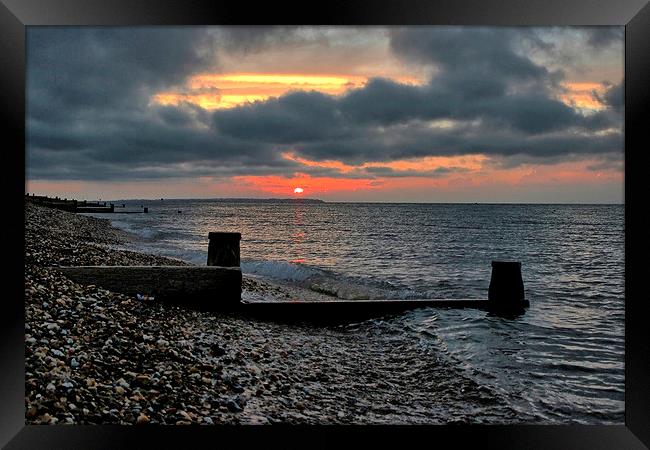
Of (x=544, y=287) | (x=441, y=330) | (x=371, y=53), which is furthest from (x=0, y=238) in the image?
(x=371, y=53)

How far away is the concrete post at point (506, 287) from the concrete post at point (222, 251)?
16.2 feet

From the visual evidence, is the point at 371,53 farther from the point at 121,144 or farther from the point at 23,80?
the point at 23,80

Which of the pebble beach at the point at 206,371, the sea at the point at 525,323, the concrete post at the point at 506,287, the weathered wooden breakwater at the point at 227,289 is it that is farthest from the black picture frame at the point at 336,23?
the concrete post at the point at 506,287

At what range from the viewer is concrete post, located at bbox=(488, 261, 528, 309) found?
955cm

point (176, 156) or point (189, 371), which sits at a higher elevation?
point (176, 156)

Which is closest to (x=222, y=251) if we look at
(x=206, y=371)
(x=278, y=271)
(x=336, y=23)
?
(x=206, y=371)

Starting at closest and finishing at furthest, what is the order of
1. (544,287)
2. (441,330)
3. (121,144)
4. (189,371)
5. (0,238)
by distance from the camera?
1. (0,238)
2. (189,371)
3. (441,330)
4. (544,287)
5. (121,144)

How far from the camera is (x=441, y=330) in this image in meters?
8.45

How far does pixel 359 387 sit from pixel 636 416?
9.53ft

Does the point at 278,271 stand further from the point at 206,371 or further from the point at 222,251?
the point at 206,371

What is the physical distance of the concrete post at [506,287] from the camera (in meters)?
9.55

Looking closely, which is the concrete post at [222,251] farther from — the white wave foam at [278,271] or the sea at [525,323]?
the white wave foam at [278,271]

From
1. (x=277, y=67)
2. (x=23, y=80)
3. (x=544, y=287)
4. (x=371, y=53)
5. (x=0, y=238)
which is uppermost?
(x=277, y=67)

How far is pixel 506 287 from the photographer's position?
9.63m
